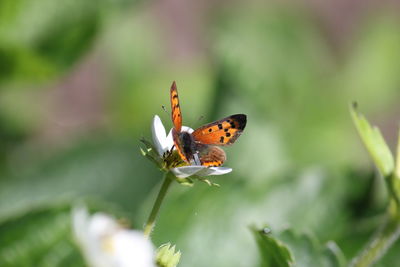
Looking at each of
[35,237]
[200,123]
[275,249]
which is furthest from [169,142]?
[200,123]

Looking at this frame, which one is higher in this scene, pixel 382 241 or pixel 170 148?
pixel 170 148

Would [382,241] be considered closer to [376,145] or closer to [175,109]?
[376,145]

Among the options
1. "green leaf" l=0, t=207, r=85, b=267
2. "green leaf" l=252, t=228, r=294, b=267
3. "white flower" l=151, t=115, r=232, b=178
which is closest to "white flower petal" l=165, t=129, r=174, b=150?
"white flower" l=151, t=115, r=232, b=178

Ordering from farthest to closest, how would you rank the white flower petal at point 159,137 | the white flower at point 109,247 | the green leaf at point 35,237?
the green leaf at point 35,237, the white flower petal at point 159,137, the white flower at point 109,247

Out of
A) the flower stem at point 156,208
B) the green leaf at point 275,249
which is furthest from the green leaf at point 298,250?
the flower stem at point 156,208

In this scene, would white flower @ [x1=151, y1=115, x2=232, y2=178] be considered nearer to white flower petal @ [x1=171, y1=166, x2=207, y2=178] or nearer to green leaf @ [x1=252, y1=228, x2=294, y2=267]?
white flower petal @ [x1=171, y1=166, x2=207, y2=178]

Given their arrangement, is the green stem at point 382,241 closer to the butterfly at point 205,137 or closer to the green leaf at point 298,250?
the green leaf at point 298,250

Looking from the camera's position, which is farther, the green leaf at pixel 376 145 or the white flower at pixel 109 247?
the green leaf at pixel 376 145
